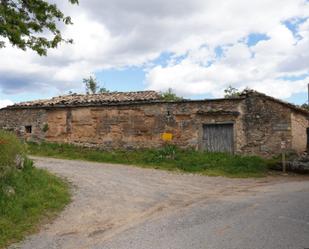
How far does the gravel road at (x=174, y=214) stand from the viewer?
6844mm

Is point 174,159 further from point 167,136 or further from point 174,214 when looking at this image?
point 174,214

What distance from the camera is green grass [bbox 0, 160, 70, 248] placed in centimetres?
772

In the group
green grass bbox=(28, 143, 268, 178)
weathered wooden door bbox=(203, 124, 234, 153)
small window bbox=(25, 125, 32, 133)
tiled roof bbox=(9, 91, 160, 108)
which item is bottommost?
green grass bbox=(28, 143, 268, 178)

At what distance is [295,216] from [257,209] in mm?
995

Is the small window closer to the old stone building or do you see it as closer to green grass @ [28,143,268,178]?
the old stone building

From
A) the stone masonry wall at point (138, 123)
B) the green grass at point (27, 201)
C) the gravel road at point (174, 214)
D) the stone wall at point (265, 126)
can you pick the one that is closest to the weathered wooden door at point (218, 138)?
the stone masonry wall at point (138, 123)

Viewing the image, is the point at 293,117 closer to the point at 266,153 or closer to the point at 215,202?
the point at 266,153

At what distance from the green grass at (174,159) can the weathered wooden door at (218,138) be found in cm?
49

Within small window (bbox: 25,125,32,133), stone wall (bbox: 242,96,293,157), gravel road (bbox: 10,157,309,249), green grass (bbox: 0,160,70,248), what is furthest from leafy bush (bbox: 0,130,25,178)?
small window (bbox: 25,125,32,133)

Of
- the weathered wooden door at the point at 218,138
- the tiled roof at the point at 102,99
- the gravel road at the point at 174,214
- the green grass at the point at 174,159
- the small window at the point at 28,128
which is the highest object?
the tiled roof at the point at 102,99

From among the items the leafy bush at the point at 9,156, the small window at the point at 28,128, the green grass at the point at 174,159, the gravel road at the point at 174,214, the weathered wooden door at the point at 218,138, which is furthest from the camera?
the small window at the point at 28,128

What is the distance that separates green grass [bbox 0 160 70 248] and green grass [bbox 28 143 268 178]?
647 cm

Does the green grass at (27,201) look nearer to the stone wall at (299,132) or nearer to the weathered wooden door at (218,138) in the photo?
the weathered wooden door at (218,138)

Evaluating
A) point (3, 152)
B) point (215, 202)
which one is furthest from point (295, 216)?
point (3, 152)
